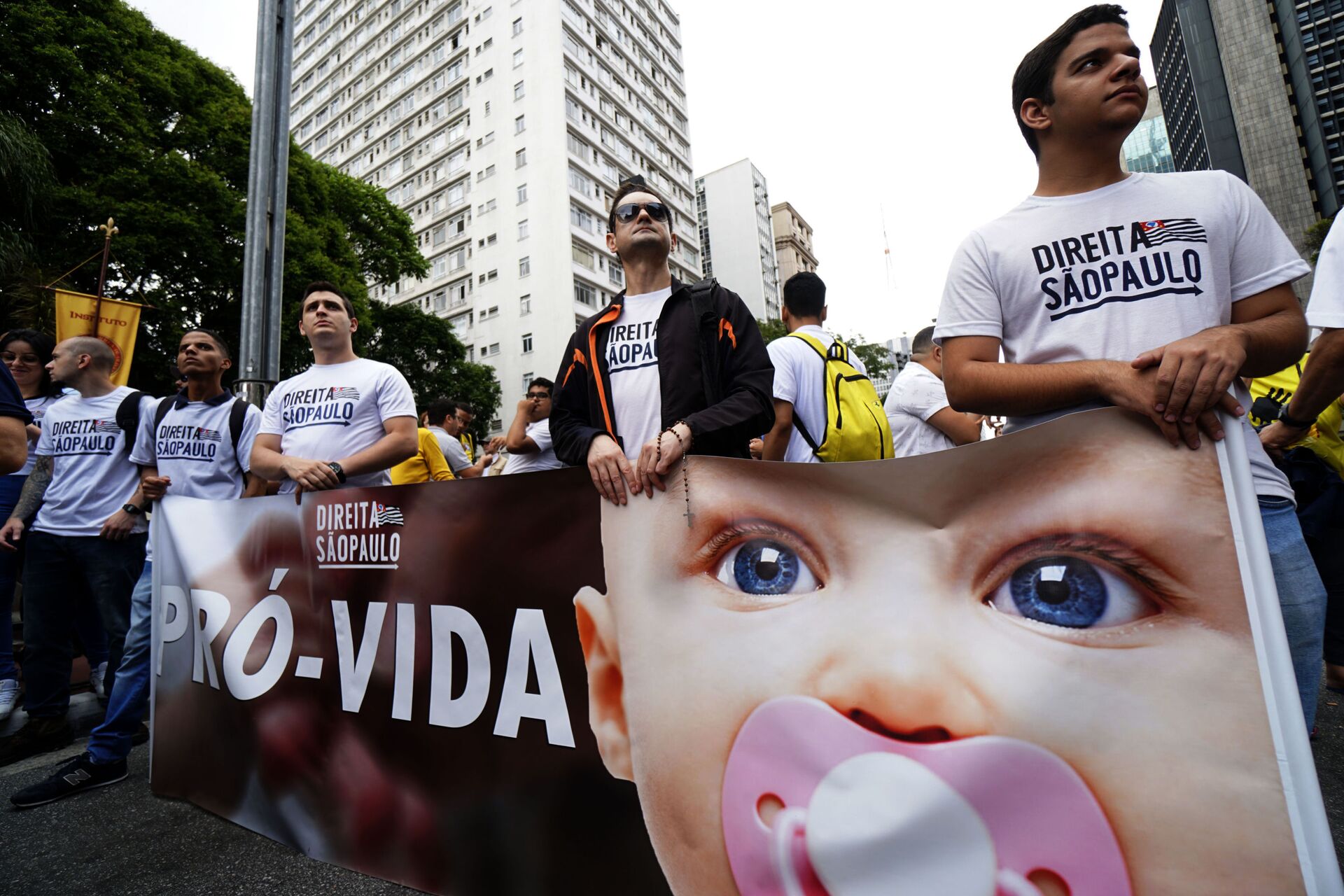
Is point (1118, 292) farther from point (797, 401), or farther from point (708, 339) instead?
point (797, 401)

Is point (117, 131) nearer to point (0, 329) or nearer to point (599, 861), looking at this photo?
point (0, 329)

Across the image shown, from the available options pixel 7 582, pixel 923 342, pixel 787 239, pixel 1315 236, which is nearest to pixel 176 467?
pixel 7 582

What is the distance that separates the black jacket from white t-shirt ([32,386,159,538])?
2.48 metres

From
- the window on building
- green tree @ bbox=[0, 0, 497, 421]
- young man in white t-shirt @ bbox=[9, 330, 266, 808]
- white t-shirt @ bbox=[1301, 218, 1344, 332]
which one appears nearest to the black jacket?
white t-shirt @ bbox=[1301, 218, 1344, 332]

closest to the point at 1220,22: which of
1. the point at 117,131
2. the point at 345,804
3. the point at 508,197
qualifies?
the point at 508,197

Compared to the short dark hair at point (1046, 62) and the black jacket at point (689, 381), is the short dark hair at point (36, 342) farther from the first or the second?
the short dark hair at point (1046, 62)

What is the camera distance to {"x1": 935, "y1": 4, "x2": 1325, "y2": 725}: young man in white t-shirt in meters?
1.18

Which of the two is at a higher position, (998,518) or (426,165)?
(426,165)

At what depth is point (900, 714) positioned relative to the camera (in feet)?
4.16

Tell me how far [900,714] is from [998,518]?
16.3 inches

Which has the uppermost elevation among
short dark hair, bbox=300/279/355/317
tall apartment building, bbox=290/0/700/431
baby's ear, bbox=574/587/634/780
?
tall apartment building, bbox=290/0/700/431

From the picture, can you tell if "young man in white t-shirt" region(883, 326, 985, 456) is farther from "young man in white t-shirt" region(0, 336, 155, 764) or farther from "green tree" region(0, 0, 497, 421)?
"green tree" region(0, 0, 497, 421)

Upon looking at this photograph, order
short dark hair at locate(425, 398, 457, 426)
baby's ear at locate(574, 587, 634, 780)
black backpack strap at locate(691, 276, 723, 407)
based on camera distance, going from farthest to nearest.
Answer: short dark hair at locate(425, 398, 457, 426) → black backpack strap at locate(691, 276, 723, 407) → baby's ear at locate(574, 587, 634, 780)

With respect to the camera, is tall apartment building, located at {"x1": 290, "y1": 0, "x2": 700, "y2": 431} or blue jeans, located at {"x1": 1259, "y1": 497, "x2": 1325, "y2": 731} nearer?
blue jeans, located at {"x1": 1259, "y1": 497, "x2": 1325, "y2": 731}
